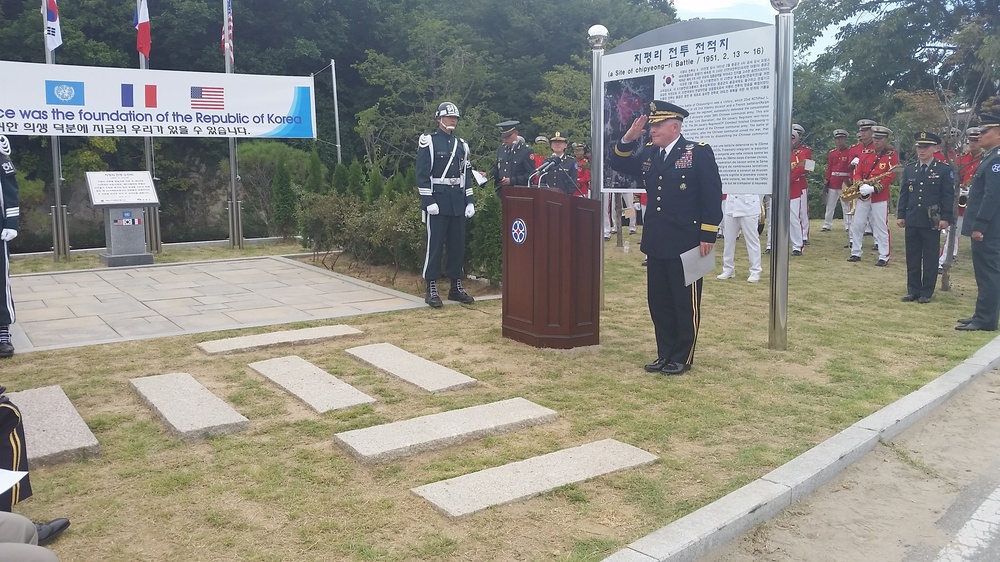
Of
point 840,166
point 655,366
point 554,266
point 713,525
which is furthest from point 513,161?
point 713,525

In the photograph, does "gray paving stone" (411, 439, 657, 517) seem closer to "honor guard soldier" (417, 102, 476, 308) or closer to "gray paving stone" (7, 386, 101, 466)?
"gray paving stone" (7, 386, 101, 466)

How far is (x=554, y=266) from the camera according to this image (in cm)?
619

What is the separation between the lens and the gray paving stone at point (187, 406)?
432 cm

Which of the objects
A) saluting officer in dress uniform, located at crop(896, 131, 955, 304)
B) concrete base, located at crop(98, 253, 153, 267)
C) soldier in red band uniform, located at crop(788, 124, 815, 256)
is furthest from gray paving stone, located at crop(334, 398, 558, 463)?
soldier in red band uniform, located at crop(788, 124, 815, 256)

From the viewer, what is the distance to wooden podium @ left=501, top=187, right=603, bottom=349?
614 cm

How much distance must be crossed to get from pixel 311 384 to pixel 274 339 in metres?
1.39

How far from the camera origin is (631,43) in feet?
23.9

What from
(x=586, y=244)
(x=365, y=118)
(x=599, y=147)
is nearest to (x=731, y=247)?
(x=599, y=147)

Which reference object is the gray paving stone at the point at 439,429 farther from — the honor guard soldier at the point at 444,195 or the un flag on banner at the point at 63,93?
the un flag on banner at the point at 63,93

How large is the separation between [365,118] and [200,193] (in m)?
6.18

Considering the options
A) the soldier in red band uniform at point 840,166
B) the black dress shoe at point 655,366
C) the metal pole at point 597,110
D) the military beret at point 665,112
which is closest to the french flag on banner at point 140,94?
the metal pole at point 597,110

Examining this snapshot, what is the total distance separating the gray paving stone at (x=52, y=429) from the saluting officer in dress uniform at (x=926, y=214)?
321 inches

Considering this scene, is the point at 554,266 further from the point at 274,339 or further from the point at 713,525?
the point at 713,525

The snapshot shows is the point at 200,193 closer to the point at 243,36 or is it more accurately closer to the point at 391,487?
the point at 243,36
